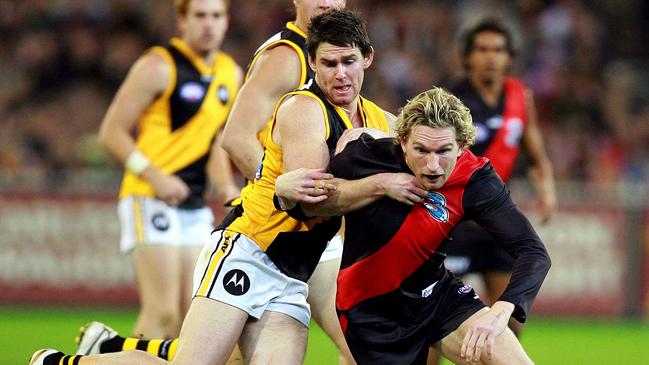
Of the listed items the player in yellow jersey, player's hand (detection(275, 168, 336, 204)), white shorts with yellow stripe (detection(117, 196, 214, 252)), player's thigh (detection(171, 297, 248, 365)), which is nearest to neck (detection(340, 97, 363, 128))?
the player in yellow jersey

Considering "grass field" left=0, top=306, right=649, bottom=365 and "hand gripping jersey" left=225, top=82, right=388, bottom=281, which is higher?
"hand gripping jersey" left=225, top=82, right=388, bottom=281

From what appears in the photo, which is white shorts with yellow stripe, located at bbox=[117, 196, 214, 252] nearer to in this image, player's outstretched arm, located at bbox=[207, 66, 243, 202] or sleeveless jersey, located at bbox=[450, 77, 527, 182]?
player's outstretched arm, located at bbox=[207, 66, 243, 202]

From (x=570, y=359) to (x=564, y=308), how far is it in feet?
10.8

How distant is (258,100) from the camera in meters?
5.95

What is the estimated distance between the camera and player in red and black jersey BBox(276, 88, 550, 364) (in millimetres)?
4961

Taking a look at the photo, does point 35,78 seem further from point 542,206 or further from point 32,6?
point 542,206

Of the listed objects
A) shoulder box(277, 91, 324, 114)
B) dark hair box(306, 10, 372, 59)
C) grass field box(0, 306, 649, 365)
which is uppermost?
dark hair box(306, 10, 372, 59)

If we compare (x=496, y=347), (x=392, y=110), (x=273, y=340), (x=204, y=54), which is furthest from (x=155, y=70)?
(x=392, y=110)

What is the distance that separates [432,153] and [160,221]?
2.99 m

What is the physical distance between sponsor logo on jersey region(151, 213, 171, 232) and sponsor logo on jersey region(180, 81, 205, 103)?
2.68ft

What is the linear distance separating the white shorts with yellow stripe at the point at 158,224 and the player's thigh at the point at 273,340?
203 cm

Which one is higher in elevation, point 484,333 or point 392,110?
point 392,110

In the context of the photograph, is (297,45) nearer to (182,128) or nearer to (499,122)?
(182,128)

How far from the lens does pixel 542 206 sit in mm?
8609
